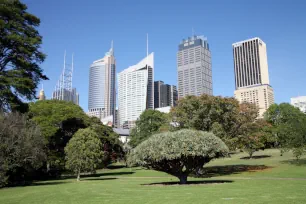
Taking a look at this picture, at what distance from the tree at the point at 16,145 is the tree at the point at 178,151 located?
10.5 m

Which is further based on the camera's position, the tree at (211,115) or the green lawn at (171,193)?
the tree at (211,115)

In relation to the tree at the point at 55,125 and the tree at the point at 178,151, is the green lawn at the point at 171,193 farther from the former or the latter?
the tree at the point at 55,125

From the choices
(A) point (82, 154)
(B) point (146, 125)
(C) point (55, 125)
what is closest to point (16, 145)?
(A) point (82, 154)

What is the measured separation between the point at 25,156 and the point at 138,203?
1874cm

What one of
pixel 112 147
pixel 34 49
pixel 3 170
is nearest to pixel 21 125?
pixel 3 170

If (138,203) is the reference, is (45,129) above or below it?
above

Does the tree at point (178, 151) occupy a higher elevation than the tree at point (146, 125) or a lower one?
lower

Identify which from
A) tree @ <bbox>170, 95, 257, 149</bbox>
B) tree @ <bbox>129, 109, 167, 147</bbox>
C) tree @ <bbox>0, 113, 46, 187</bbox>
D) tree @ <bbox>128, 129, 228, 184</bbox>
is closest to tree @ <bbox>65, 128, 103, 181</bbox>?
tree @ <bbox>0, 113, 46, 187</bbox>

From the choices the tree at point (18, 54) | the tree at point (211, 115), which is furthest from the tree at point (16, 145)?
the tree at point (211, 115)

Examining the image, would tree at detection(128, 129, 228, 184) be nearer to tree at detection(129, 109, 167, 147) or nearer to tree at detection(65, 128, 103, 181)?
tree at detection(65, 128, 103, 181)

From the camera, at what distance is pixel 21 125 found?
1114 inches

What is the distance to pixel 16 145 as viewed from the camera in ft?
86.1

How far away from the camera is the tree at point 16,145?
25281 millimetres

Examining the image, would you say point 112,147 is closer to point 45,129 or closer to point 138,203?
point 45,129
